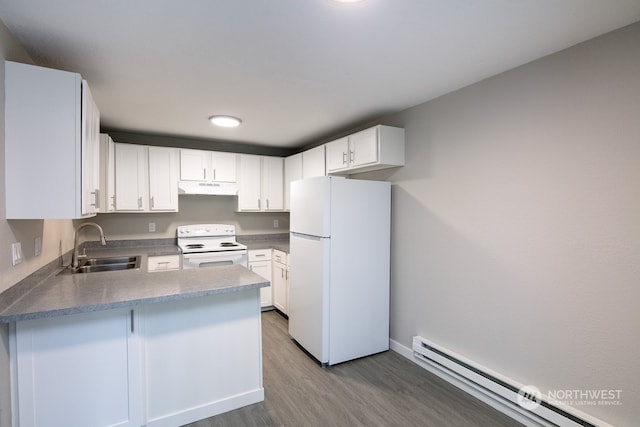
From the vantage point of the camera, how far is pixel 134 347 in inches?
72.4

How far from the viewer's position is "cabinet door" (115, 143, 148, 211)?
3.63 m

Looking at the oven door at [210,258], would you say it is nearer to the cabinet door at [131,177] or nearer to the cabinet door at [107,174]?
the cabinet door at [131,177]

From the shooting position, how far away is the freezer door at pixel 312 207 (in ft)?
8.98

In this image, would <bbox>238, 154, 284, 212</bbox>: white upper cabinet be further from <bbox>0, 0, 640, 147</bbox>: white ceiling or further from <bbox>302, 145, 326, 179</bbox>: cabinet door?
<bbox>0, 0, 640, 147</bbox>: white ceiling

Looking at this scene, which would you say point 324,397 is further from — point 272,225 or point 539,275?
point 272,225

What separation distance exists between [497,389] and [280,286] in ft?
8.65

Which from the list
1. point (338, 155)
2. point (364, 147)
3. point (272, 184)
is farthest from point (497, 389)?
point (272, 184)

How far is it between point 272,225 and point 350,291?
240 cm

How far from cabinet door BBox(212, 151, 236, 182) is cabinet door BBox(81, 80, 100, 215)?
2009 millimetres

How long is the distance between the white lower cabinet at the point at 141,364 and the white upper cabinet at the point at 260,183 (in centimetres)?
242

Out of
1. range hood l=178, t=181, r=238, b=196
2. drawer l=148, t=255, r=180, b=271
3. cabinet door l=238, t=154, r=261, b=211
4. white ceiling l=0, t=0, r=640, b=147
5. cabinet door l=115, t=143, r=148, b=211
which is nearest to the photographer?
white ceiling l=0, t=0, r=640, b=147

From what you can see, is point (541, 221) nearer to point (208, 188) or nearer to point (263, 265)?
point (263, 265)

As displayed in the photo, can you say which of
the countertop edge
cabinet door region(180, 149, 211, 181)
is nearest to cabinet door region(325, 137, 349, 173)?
cabinet door region(180, 149, 211, 181)

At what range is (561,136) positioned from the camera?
185 centimetres
